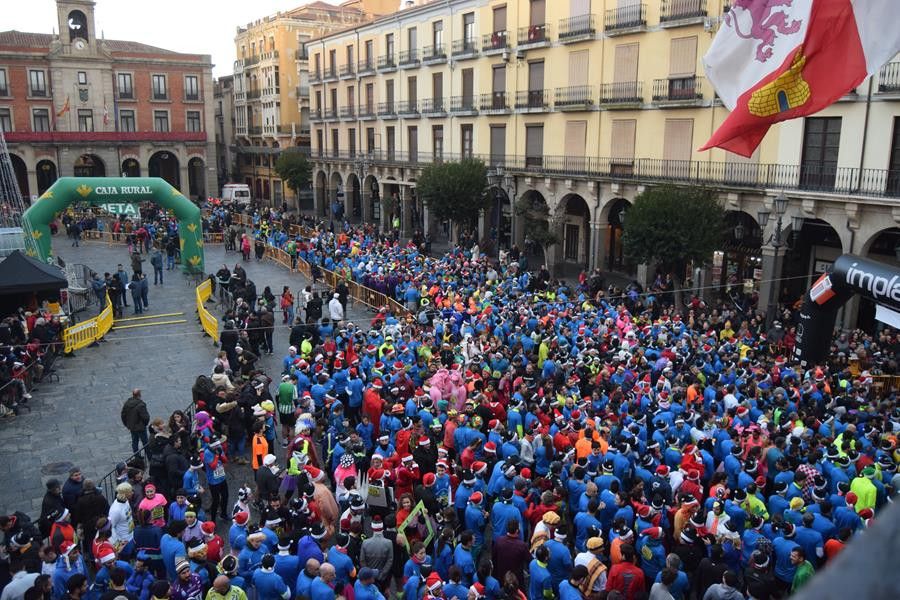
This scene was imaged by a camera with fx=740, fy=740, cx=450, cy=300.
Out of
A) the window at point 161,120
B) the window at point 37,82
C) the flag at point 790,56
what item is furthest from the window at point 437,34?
the flag at point 790,56

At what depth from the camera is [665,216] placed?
24.0 m

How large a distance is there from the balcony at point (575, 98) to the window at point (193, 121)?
39879mm

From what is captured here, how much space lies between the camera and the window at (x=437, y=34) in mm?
40981

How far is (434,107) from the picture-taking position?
41.8 meters

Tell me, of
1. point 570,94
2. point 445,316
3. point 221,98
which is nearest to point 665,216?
point 445,316

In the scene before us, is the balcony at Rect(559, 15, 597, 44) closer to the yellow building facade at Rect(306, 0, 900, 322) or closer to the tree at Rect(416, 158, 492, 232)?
the yellow building facade at Rect(306, 0, 900, 322)

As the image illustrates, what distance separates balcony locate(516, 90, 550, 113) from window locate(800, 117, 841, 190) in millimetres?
12800

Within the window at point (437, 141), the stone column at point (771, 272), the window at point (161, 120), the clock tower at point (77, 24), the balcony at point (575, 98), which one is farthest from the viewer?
the window at point (161, 120)

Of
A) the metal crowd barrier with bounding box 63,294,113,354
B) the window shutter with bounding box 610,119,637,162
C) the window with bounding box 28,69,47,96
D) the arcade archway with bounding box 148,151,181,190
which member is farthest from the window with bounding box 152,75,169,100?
the window shutter with bounding box 610,119,637,162

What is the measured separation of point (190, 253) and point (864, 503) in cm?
2732

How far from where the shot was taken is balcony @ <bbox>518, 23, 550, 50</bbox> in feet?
110

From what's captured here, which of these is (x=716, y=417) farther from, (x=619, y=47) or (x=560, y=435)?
(x=619, y=47)

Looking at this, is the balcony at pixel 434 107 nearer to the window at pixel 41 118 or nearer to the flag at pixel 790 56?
the window at pixel 41 118

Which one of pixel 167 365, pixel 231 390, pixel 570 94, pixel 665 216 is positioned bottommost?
pixel 167 365
